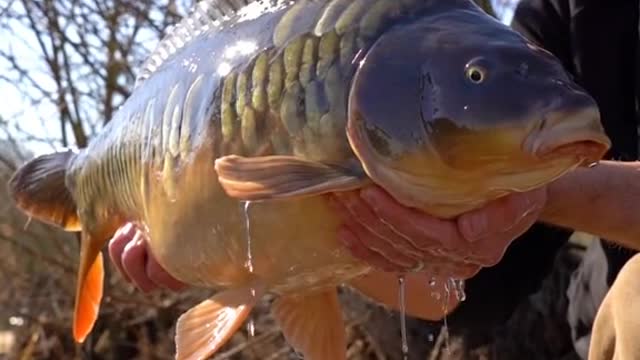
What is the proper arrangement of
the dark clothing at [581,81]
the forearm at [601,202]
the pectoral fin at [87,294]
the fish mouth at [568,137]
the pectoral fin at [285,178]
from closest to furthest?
the fish mouth at [568,137]
the pectoral fin at [285,178]
the forearm at [601,202]
the pectoral fin at [87,294]
the dark clothing at [581,81]

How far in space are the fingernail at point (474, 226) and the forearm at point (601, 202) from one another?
0.51 meters

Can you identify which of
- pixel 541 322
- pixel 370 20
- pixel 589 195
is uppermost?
pixel 370 20

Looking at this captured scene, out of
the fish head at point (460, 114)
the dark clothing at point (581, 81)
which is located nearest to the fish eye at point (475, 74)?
the fish head at point (460, 114)

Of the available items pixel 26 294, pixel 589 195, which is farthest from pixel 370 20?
pixel 26 294

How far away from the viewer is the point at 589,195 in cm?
204

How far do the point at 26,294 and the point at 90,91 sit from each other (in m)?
0.96

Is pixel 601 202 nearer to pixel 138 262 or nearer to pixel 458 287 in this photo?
pixel 458 287

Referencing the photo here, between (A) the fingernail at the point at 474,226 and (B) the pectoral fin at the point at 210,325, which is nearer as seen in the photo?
(A) the fingernail at the point at 474,226

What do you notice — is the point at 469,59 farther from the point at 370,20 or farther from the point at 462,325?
the point at 462,325

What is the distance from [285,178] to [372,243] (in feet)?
0.55

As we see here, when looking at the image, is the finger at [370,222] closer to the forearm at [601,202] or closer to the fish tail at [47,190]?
the forearm at [601,202]

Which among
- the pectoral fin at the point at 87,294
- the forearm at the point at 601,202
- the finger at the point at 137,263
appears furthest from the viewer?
the pectoral fin at the point at 87,294

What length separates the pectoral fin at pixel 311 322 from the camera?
1.83 metres

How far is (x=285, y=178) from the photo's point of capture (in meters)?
Result: 1.46
